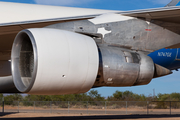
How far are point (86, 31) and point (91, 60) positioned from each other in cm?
110

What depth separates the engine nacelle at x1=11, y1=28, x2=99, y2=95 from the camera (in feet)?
17.2

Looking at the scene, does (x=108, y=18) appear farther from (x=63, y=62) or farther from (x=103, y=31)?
(x=63, y=62)

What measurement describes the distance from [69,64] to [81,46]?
0.55 m

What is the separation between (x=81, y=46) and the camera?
5770 mm

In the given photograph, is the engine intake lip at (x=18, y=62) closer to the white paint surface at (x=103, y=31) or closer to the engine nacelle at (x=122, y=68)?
the engine nacelle at (x=122, y=68)

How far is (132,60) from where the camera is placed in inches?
253

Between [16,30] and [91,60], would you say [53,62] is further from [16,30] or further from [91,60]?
[16,30]

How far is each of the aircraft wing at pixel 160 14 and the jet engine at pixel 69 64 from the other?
101 cm

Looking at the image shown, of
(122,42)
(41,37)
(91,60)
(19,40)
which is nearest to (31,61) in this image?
(19,40)

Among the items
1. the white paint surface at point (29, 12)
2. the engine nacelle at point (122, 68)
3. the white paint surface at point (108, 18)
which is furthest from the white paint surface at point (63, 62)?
the white paint surface at point (29, 12)

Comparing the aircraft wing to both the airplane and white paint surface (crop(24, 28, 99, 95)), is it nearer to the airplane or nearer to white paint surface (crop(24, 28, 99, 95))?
the airplane

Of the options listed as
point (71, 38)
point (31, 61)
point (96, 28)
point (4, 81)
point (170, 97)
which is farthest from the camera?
point (170, 97)

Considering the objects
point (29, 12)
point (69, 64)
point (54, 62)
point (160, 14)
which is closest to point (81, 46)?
point (69, 64)

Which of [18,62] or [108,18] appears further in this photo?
[108,18]
